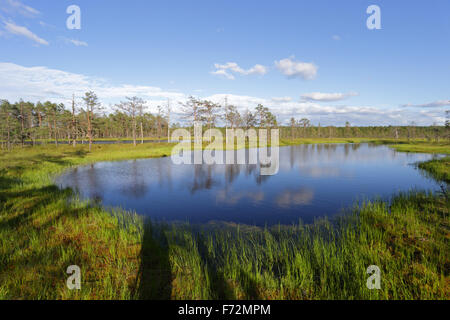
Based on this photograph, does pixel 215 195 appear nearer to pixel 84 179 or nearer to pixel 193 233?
pixel 193 233

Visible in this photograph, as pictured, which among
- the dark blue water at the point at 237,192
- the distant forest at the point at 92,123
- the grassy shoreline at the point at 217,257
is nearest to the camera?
the grassy shoreline at the point at 217,257

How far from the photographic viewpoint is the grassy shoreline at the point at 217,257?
535 cm

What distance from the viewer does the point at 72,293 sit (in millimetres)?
5074

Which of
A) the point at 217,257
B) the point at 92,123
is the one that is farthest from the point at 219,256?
the point at 92,123

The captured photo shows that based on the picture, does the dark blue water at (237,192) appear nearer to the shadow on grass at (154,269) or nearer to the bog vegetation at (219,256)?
the bog vegetation at (219,256)

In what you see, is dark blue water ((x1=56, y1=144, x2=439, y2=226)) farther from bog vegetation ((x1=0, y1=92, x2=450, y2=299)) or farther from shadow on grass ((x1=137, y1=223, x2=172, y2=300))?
shadow on grass ((x1=137, y1=223, x2=172, y2=300))

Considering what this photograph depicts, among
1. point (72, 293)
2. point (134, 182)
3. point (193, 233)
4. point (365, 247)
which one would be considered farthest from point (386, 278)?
point (134, 182)

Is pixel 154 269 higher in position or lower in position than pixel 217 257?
higher

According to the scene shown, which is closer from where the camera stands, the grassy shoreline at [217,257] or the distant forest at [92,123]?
the grassy shoreline at [217,257]

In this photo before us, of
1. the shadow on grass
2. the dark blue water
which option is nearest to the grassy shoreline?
the shadow on grass

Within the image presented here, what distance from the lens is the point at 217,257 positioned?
7520 mm

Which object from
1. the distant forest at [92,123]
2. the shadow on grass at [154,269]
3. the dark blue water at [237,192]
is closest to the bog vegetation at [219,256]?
the shadow on grass at [154,269]

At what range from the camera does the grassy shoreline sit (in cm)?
535

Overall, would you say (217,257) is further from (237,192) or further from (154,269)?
(237,192)
